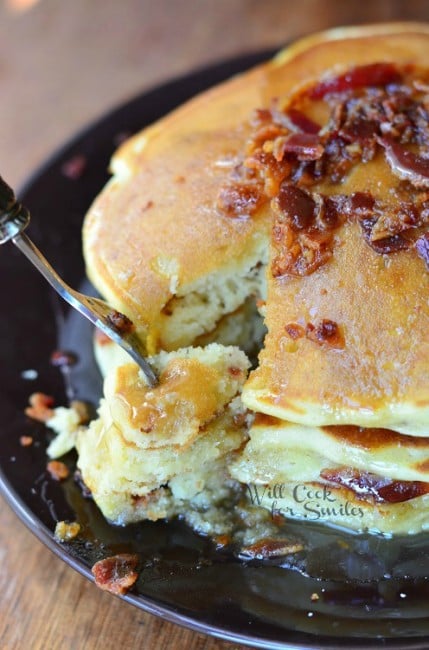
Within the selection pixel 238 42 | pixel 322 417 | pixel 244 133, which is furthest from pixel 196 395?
pixel 238 42

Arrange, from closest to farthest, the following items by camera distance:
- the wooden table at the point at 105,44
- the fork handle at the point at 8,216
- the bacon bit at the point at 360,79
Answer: the fork handle at the point at 8,216 → the bacon bit at the point at 360,79 → the wooden table at the point at 105,44

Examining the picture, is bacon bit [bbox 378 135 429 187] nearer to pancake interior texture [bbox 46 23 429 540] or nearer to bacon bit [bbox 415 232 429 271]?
A: pancake interior texture [bbox 46 23 429 540]

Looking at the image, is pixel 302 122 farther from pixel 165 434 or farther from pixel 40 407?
pixel 40 407

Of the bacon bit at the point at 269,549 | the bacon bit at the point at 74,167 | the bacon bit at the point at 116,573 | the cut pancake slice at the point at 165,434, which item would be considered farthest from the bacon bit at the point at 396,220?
the bacon bit at the point at 74,167

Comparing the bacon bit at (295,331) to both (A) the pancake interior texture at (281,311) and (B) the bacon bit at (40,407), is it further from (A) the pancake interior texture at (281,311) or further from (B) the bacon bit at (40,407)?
(B) the bacon bit at (40,407)

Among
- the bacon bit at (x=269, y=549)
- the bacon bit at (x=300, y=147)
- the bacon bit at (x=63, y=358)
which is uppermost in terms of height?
the bacon bit at (x=300, y=147)

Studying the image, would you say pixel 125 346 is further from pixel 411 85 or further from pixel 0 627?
pixel 411 85

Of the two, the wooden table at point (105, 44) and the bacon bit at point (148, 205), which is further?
the wooden table at point (105, 44)

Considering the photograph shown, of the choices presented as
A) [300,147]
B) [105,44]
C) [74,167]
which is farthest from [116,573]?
[105,44]
